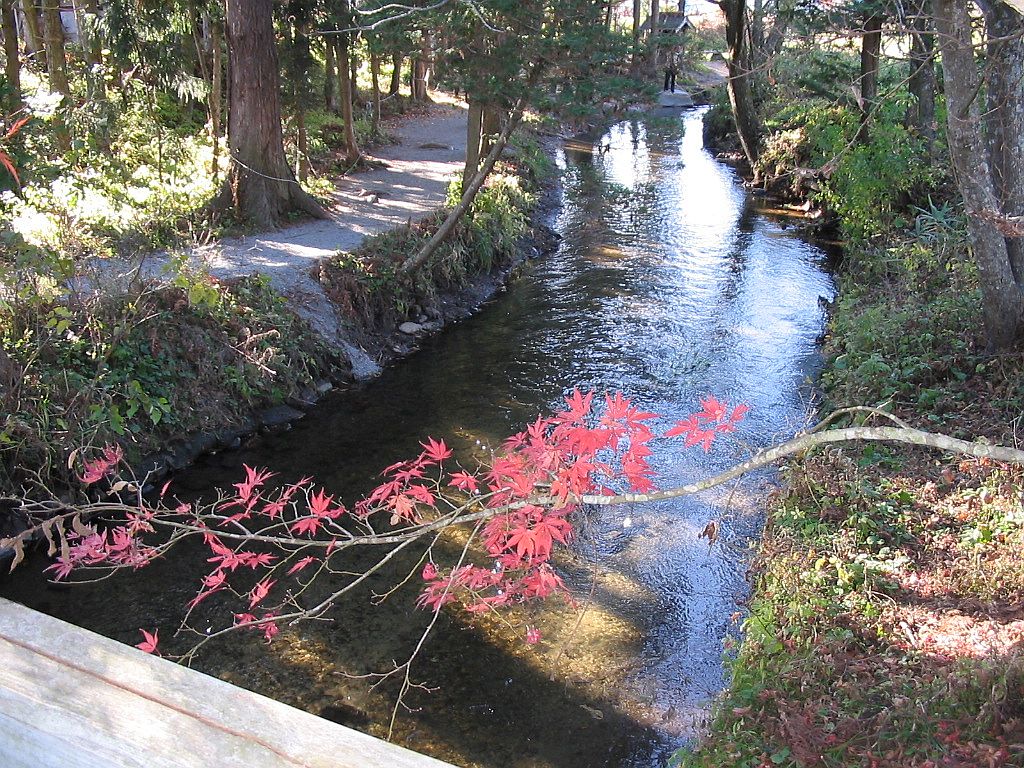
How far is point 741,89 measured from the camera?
62.2 feet

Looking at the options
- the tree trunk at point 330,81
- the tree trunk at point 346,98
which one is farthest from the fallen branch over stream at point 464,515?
the tree trunk at point 330,81

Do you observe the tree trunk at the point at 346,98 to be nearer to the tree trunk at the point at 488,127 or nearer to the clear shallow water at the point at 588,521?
the tree trunk at the point at 488,127

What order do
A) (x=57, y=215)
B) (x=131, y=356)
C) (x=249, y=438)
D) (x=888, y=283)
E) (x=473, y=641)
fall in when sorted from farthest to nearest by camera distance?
(x=888, y=283) < (x=57, y=215) < (x=249, y=438) < (x=131, y=356) < (x=473, y=641)

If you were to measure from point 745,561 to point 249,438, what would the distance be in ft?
16.9

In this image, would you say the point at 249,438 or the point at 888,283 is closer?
Answer: the point at 249,438

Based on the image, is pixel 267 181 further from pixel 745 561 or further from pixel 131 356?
pixel 745 561

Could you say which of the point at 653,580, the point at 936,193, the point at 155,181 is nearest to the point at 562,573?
the point at 653,580

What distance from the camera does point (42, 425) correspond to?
6.80 metres

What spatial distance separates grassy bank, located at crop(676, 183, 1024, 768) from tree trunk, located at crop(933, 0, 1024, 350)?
1.27ft

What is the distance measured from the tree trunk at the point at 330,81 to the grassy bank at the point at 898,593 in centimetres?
1213

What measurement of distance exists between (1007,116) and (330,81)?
13592 mm

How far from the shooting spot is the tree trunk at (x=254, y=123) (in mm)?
11070

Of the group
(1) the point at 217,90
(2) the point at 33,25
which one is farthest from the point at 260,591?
(2) the point at 33,25

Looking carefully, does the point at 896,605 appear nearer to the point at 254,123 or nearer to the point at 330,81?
the point at 254,123
